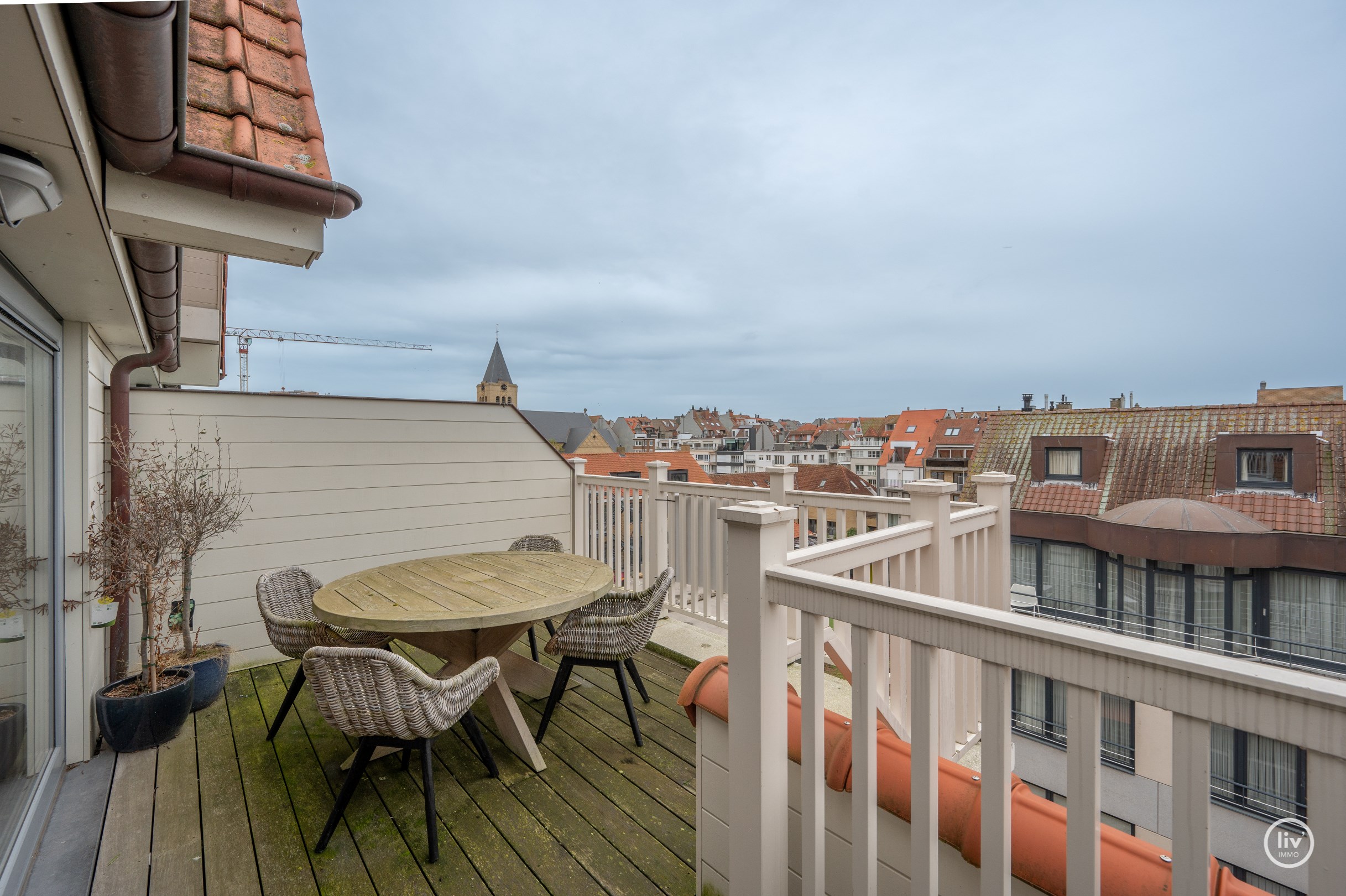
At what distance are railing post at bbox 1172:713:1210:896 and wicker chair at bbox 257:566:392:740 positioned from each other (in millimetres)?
2361

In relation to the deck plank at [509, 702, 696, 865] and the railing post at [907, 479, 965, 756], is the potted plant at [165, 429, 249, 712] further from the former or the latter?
the railing post at [907, 479, 965, 756]

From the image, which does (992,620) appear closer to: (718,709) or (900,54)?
(718,709)

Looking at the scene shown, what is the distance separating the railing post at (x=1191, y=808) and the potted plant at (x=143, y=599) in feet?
11.2

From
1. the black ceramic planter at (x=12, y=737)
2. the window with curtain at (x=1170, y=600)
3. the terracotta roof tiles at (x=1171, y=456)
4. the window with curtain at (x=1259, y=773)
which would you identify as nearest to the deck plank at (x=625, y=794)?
the black ceramic planter at (x=12, y=737)

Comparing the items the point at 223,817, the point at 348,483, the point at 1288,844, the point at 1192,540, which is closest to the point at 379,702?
the point at 223,817

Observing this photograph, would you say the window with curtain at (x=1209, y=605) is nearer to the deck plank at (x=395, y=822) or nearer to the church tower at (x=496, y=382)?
the deck plank at (x=395, y=822)

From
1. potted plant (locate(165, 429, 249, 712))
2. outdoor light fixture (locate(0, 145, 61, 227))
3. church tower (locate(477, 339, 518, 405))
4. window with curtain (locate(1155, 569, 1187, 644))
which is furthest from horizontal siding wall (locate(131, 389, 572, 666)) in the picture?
church tower (locate(477, 339, 518, 405))

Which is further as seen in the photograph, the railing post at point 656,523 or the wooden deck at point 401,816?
the railing post at point 656,523

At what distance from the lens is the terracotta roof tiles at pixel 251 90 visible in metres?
1.29

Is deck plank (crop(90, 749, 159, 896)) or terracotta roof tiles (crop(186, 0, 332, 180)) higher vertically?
terracotta roof tiles (crop(186, 0, 332, 180))

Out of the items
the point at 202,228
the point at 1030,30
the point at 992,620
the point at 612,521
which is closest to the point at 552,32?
the point at 1030,30

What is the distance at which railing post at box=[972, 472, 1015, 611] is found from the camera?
7.66 feet

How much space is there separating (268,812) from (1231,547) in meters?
7.25

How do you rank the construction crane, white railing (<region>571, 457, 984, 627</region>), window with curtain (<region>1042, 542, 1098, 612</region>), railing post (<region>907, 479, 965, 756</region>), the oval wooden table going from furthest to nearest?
the construction crane → window with curtain (<region>1042, 542, 1098, 612</region>) → white railing (<region>571, 457, 984, 627</region>) → the oval wooden table → railing post (<region>907, 479, 965, 756</region>)
